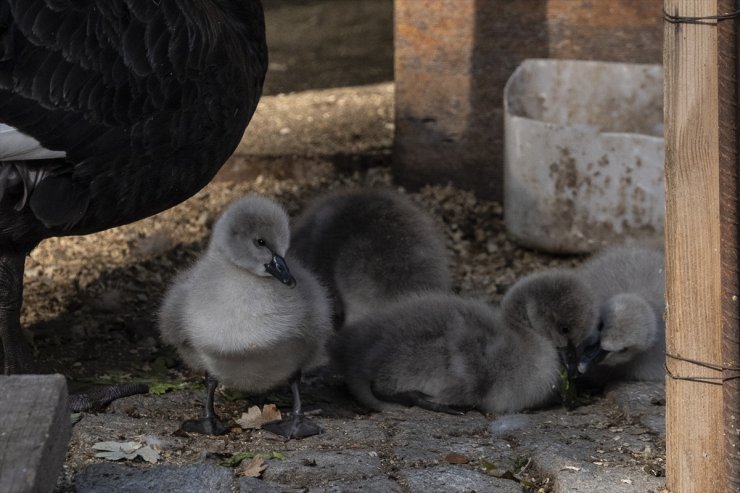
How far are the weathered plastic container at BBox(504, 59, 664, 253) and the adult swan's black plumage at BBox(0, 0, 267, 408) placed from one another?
1.99 m

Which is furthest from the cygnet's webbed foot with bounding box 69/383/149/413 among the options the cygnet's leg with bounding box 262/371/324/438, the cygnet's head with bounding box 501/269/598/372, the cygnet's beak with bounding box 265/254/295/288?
the cygnet's head with bounding box 501/269/598/372

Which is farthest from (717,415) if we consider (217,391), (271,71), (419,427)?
(271,71)

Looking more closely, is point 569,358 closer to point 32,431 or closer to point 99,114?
point 99,114

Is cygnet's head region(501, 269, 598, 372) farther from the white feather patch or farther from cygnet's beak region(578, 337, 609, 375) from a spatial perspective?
the white feather patch

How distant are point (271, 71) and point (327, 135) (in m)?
1.93

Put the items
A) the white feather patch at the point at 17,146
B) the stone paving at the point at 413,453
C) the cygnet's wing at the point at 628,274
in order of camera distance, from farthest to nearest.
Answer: the cygnet's wing at the point at 628,274, the white feather patch at the point at 17,146, the stone paving at the point at 413,453

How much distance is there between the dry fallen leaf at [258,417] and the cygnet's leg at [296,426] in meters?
0.05

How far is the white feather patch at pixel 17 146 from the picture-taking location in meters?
3.70

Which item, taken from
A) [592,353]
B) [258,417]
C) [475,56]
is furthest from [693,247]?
[475,56]

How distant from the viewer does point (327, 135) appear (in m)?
7.40

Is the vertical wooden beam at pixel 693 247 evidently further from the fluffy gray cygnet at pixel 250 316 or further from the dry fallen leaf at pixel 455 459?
the fluffy gray cygnet at pixel 250 316

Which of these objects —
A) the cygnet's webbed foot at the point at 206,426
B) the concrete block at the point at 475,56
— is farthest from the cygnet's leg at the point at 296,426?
the concrete block at the point at 475,56

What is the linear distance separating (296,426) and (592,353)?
1241 mm

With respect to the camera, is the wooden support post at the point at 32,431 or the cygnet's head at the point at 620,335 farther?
the cygnet's head at the point at 620,335
